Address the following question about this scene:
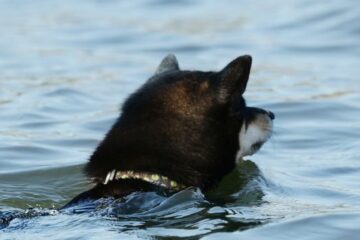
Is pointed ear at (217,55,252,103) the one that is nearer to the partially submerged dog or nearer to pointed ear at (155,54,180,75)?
the partially submerged dog

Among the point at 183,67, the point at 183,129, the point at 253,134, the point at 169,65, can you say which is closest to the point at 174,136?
the point at 183,129

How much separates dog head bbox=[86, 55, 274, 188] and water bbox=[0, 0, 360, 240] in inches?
8.8

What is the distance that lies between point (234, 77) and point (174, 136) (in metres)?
0.54

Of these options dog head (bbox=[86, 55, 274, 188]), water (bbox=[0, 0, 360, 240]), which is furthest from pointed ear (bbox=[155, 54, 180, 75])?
water (bbox=[0, 0, 360, 240])

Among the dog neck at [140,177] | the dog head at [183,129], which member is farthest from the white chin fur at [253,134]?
the dog neck at [140,177]

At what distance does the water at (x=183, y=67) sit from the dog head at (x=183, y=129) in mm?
224

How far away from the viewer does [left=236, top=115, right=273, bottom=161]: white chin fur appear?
26.9 feet

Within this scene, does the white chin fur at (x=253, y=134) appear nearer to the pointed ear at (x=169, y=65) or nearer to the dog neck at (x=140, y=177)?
the dog neck at (x=140, y=177)

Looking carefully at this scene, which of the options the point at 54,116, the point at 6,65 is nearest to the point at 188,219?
the point at 54,116

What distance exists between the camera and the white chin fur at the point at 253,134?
820 cm

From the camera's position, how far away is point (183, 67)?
14.2 metres

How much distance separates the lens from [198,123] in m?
7.95

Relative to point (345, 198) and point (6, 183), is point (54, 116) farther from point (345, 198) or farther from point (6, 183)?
point (345, 198)

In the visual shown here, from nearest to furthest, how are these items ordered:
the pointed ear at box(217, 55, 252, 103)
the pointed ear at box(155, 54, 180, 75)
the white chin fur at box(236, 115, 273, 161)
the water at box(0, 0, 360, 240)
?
the water at box(0, 0, 360, 240) < the pointed ear at box(217, 55, 252, 103) < the white chin fur at box(236, 115, 273, 161) < the pointed ear at box(155, 54, 180, 75)
